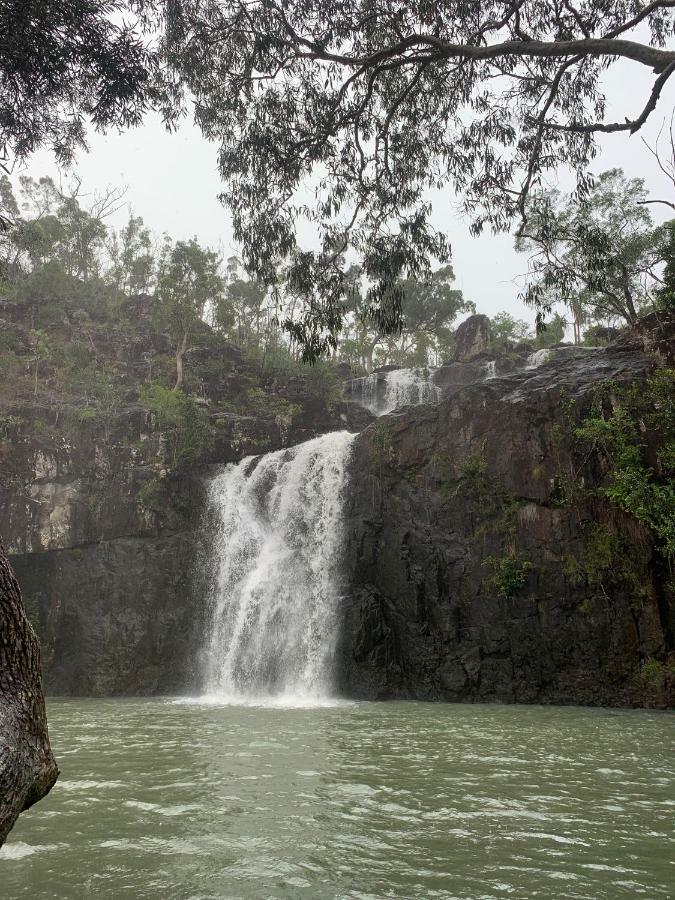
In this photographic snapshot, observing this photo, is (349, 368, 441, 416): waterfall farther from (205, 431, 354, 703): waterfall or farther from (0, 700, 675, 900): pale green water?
(0, 700, 675, 900): pale green water

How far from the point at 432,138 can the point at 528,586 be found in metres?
10.6

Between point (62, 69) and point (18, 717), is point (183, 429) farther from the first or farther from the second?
point (18, 717)

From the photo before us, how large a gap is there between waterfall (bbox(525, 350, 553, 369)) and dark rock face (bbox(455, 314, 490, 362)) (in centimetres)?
355

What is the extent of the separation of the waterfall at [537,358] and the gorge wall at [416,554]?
436 inches

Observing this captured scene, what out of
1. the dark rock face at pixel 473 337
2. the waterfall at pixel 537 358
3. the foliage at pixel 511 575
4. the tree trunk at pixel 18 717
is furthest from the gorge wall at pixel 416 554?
the dark rock face at pixel 473 337

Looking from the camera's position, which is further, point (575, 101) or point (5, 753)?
point (575, 101)

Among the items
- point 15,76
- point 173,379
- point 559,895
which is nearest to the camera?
point 559,895

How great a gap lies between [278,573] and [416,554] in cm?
430

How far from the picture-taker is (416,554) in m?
18.0

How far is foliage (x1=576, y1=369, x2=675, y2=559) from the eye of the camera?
47.1ft

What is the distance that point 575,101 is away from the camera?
1164cm

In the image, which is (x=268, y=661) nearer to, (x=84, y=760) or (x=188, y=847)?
(x=84, y=760)

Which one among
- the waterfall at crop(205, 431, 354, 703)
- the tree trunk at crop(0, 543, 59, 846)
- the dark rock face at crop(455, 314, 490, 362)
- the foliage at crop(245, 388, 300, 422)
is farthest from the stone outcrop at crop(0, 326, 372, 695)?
the tree trunk at crop(0, 543, 59, 846)

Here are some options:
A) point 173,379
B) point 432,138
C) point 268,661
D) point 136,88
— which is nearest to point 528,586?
point 268,661
